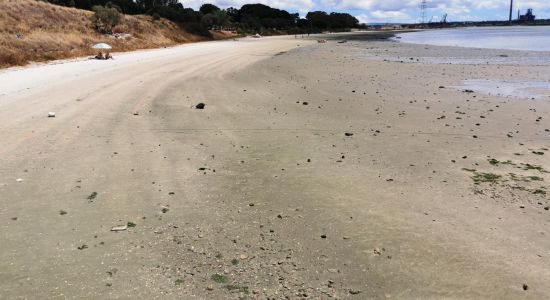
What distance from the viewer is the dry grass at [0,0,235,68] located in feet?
103

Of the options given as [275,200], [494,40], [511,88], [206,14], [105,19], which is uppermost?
[206,14]

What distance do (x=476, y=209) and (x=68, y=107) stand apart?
34.2 ft

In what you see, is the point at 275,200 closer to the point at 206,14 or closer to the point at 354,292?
the point at 354,292

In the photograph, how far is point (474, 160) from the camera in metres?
7.52

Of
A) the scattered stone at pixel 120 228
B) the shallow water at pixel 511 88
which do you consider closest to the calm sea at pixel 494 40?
the shallow water at pixel 511 88

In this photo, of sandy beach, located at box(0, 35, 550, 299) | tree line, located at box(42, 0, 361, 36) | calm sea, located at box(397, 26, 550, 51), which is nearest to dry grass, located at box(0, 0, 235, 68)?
tree line, located at box(42, 0, 361, 36)

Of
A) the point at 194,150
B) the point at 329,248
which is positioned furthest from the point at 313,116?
the point at 329,248

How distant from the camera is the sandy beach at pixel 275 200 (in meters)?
4.11

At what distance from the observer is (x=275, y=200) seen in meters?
6.00

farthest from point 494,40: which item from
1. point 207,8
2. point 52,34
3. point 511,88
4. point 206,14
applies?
point 207,8

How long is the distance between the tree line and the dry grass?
4422mm

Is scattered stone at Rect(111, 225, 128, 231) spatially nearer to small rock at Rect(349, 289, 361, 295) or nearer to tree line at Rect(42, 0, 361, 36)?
small rock at Rect(349, 289, 361, 295)

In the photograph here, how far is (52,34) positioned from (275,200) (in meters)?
41.0

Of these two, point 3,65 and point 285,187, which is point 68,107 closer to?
point 285,187
